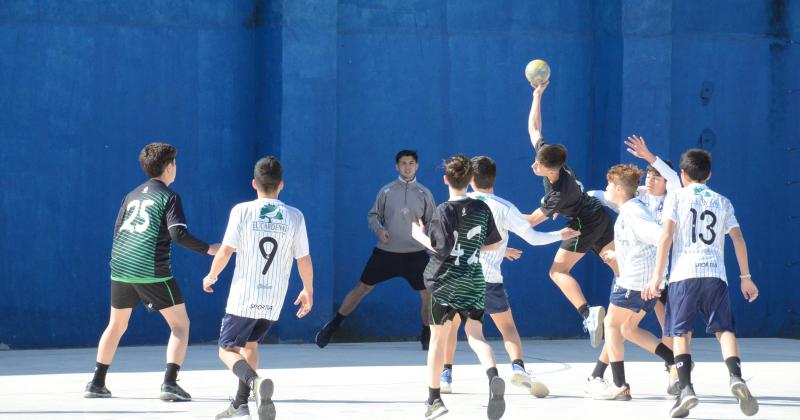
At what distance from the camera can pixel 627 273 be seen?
962cm

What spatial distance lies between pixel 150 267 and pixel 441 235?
218cm

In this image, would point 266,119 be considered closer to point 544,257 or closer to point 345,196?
point 345,196

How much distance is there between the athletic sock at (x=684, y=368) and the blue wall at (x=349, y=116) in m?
5.70

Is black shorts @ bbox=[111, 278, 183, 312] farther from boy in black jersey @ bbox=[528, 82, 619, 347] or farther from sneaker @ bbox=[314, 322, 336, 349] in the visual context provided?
sneaker @ bbox=[314, 322, 336, 349]

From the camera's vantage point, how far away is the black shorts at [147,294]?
9.52 meters

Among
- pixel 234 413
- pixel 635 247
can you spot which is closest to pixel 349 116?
pixel 635 247

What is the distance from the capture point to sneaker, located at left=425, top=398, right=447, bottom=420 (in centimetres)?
855

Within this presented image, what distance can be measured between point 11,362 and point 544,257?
233 inches

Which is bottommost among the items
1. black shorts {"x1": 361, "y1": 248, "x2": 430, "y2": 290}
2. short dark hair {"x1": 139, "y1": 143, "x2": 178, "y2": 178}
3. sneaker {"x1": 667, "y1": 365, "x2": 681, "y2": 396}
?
sneaker {"x1": 667, "y1": 365, "x2": 681, "y2": 396}

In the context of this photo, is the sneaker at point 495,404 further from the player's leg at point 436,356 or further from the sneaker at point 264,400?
the sneaker at point 264,400

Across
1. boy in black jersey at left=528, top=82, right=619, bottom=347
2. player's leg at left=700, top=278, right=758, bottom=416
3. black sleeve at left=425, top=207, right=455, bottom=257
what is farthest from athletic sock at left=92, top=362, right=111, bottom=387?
player's leg at left=700, top=278, right=758, bottom=416

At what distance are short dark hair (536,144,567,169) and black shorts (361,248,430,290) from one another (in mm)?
3184

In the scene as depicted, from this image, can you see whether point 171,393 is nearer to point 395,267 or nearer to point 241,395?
point 241,395

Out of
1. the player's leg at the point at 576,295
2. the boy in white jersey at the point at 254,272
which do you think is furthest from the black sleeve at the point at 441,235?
the player's leg at the point at 576,295
